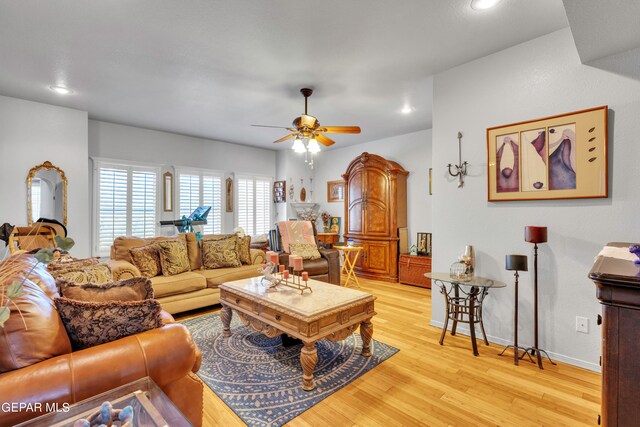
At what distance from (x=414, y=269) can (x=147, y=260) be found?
405 cm

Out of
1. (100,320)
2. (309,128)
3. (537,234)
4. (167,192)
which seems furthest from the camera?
(167,192)

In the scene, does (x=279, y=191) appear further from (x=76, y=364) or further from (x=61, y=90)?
A: (x=76, y=364)

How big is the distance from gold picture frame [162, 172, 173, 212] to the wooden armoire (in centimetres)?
354

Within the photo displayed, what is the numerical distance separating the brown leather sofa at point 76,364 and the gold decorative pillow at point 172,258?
7.18ft

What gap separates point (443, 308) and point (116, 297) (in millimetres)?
3034

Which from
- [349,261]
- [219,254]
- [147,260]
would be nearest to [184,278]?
[147,260]

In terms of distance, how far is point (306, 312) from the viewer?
2172 millimetres

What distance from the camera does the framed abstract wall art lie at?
2334 millimetres

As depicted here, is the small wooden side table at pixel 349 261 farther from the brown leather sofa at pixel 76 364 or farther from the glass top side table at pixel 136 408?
the glass top side table at pixel 136 408

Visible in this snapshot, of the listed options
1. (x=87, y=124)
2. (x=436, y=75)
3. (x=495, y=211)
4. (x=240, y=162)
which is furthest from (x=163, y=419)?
(x=240, y=162)

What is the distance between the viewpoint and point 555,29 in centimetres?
246

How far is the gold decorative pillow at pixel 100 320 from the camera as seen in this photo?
1388 millimetres

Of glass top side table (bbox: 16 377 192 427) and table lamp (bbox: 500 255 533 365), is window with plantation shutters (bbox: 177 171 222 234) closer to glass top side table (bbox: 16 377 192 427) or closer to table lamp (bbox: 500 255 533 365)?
glass top side table (bbox: 16 377 192 427)

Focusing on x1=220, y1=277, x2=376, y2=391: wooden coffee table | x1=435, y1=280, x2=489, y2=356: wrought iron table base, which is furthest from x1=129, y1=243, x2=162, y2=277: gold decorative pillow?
x1=435, y1=280, x2=489, y2=356: wrought iron table base
